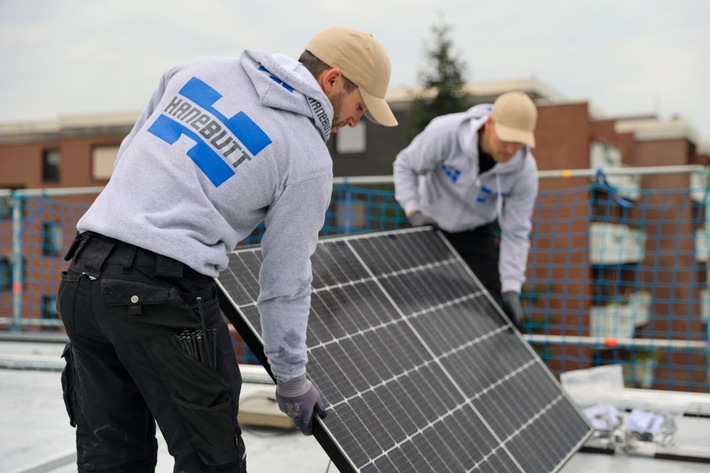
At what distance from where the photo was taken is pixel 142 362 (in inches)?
79.9

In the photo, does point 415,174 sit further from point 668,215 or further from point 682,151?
point 682,151

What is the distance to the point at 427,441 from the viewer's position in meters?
2.74

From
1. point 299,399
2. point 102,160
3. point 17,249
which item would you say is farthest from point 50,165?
point 299,399

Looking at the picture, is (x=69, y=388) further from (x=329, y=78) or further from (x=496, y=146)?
(x=496, y=146)

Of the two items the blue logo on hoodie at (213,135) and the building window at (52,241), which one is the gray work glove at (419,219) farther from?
the building window at (52,241)

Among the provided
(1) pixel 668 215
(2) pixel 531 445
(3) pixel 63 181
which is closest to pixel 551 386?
(2) pixel 531 445

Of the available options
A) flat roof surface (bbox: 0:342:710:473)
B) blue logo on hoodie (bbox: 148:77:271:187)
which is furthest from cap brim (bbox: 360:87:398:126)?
flat roof surface (bbox: 0:342:710:473)

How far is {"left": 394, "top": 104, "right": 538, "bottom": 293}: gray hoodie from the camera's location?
4.50m

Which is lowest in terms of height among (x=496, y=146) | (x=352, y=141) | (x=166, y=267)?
(x=352, y=141)

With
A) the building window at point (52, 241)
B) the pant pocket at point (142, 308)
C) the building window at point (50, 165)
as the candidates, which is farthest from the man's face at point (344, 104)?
the building window at point (50, 165)

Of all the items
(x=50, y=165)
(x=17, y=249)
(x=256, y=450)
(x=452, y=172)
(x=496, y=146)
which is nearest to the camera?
(x=256, y=450)

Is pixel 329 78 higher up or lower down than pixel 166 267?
higher up

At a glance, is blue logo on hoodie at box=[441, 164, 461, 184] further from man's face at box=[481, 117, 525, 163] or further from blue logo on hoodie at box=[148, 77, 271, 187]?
blue logo on hoodie at box=[148, 77, 271, 187]

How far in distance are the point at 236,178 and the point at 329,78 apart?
0.50 meters
